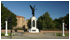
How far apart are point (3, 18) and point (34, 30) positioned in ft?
62.3

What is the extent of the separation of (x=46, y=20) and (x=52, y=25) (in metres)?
3.93

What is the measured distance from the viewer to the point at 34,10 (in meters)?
23.8

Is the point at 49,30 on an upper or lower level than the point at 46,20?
lower

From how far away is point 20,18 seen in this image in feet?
277

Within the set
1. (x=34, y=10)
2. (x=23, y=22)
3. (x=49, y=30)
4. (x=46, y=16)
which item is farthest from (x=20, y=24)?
(x=34, y=10)

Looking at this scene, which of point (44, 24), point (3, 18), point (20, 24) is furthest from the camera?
point (20, 24)

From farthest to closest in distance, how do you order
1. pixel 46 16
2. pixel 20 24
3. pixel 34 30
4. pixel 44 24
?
pixel 20 24 → pixel 46 16 → pixel 44 24 → pixel 34 30

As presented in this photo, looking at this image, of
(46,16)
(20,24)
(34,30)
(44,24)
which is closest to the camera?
(34,30)

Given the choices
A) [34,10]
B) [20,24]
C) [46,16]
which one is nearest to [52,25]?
[46,16]

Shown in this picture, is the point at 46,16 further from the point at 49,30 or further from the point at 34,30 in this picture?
the point at 34,30

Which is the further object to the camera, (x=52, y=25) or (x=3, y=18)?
(x=52, y=25)

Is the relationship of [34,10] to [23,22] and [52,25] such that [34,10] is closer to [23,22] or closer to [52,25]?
[52,25]

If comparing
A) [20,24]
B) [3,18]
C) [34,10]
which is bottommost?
[20,24]

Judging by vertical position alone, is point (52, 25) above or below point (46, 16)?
below
